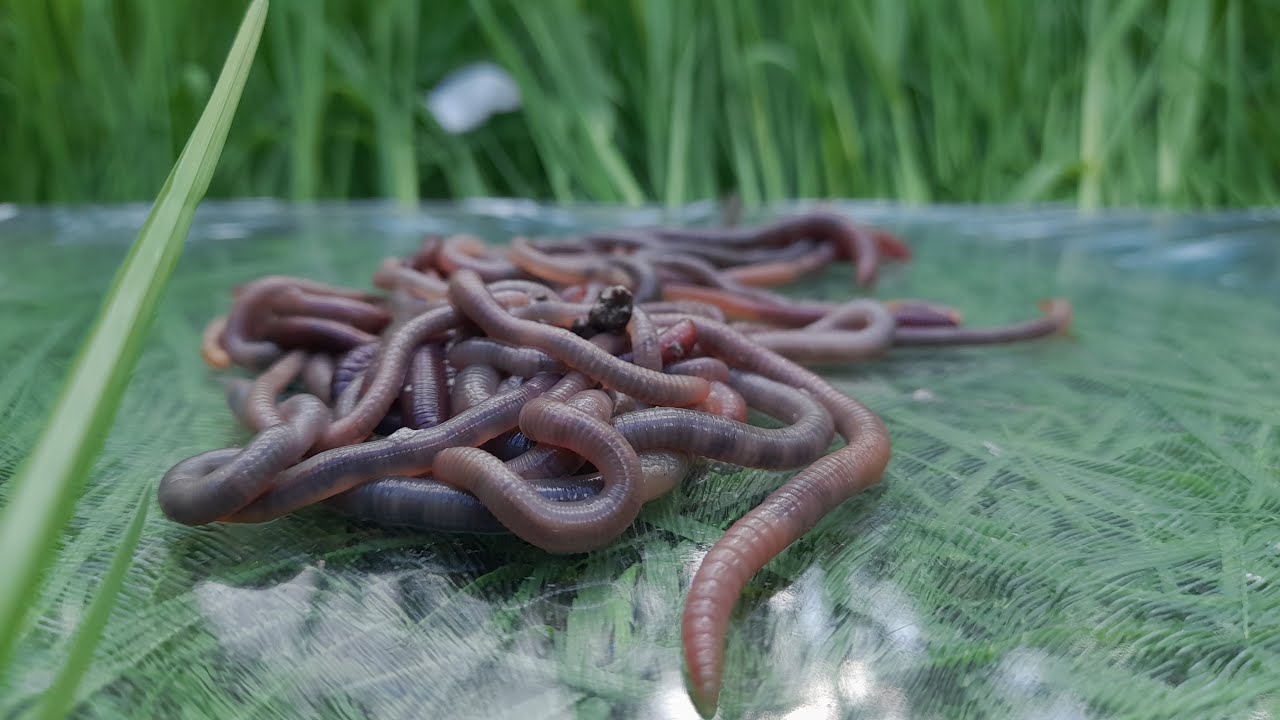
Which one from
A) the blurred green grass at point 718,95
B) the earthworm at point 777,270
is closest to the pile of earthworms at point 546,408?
the earthworm at point 777,270

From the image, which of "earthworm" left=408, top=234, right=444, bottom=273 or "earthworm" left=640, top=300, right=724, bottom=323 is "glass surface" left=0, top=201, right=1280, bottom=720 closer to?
"earthworm" left=640, top=300, right=724, bottom=323

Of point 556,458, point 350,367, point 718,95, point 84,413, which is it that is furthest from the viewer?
point 718,95

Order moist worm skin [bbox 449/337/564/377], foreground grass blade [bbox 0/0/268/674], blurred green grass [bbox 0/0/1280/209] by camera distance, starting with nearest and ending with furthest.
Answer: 1. foreground grass blade [bbox 0/0/268/674]
2. moist worm skin [bbox 449/337/564/377]
3. blurred green grass [bbox 0/0/1280/209]

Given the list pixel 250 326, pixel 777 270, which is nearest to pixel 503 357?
pixel 250 326

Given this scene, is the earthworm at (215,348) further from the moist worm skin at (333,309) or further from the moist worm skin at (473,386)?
the moist worm skin at (473,386)

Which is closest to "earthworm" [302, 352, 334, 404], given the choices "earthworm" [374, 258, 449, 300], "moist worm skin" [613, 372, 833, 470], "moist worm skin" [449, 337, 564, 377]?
"moist worm skin" [449, 337, 564, 377]

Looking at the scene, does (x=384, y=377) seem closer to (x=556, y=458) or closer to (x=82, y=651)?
(x=556, y=458)

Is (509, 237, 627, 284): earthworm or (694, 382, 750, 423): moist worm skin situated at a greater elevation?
(509, 237, 627, 284): earthworm
